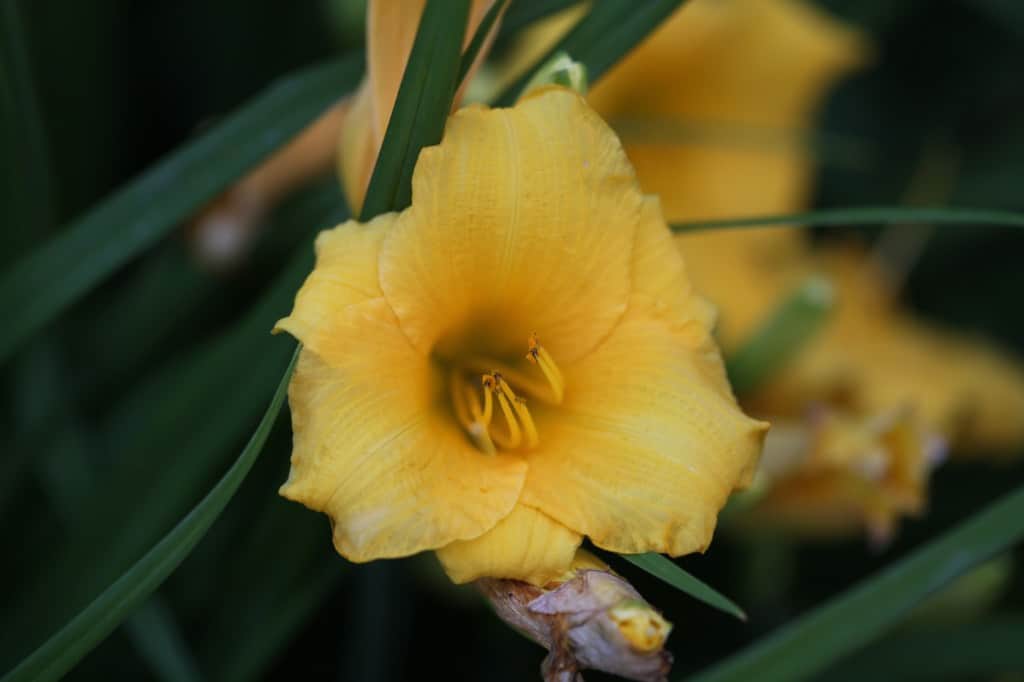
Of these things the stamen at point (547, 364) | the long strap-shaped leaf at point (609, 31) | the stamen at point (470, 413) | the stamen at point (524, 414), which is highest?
the long strap-shaped leaf at point (609, 31)

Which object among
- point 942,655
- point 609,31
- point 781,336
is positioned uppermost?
point 609,31

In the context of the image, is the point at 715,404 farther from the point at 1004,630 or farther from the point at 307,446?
the point at 1004,630

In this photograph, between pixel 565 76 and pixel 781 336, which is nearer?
pixel 565 76

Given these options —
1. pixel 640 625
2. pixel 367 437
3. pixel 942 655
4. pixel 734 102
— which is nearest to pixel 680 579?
pixel 640 625

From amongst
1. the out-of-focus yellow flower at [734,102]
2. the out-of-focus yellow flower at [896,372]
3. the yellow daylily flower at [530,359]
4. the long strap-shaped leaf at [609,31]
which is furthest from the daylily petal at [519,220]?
the out-of-focus yellow flower at [734,102]

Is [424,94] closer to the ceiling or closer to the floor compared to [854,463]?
closer to the ceiling

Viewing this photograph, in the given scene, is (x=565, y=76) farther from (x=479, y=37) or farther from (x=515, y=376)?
(x=515, y=376)

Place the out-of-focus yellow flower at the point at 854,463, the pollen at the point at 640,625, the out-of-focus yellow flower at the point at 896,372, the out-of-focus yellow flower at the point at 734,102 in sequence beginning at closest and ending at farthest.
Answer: the pollen at the point at 640,625, the out-of-focus yellow flower at the point at 854,463, the out-of-focus yellow flower at the point at 896,372, the out-of-focus yellow flower at the point at 734,102

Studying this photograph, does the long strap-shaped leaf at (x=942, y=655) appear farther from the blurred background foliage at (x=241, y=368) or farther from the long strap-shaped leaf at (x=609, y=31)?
the long strap-shaped leaf at (x=609, y=31)

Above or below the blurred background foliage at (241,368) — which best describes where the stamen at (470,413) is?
above
